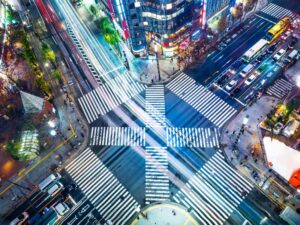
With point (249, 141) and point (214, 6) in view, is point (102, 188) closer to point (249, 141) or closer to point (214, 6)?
point (249, 141)

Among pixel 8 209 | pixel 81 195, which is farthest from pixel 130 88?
pixel 8 209

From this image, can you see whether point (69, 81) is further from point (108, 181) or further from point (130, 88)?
point (108, 181)

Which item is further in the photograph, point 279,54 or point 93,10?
point 93,10

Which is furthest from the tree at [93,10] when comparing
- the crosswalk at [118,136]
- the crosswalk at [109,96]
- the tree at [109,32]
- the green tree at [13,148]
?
the green tree at [13,148]

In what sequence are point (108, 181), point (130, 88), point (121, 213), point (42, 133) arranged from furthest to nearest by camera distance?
point (130, 88) → point (42, 133) → point (108, 181) → point (121, 213)

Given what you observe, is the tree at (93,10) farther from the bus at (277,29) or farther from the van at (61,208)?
the van at (61,208)

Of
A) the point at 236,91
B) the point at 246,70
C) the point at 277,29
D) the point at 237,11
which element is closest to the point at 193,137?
the point at 236,91
